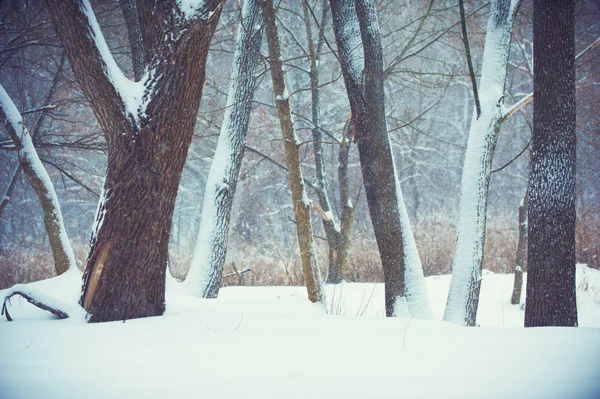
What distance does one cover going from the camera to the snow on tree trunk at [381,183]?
13.9 ft

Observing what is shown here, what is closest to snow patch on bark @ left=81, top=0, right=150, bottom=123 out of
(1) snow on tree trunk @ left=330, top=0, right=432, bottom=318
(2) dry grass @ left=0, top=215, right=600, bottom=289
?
(1) snow on tree trunk @ left=330, top=0, right=432, bottom=318

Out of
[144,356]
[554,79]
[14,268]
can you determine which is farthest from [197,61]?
[14,268]

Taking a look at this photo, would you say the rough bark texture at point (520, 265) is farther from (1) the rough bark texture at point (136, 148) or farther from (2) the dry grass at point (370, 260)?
(1) the rough bark texture at point (136, 148)

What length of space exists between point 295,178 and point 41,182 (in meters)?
4.04

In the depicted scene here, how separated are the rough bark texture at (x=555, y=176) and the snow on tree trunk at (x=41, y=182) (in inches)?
231

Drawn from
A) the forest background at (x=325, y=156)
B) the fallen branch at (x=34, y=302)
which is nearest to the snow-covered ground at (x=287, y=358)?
the fallen branch at (x=34, y=302)

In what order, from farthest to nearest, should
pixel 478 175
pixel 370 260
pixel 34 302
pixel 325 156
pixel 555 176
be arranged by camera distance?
1. pixel 325 156
2. pixel 370 260
3. pixel 478 175
4. pixel 555 176
5. pixel 34 302

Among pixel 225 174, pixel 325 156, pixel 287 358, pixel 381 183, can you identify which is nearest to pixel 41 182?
pixel 225 174

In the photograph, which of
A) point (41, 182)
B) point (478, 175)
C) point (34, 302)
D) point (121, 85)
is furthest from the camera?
point (41, 182)

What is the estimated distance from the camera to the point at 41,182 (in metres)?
5.78

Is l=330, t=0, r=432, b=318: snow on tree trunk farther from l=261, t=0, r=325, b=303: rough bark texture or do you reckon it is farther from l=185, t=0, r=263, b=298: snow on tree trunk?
l=185, t=0, r=263, b=298: snow on tree trunk

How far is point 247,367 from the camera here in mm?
1954

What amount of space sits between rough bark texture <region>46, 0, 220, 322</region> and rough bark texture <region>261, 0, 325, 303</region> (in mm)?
1264

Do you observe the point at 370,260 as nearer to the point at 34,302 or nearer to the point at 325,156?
the point at 34,302
